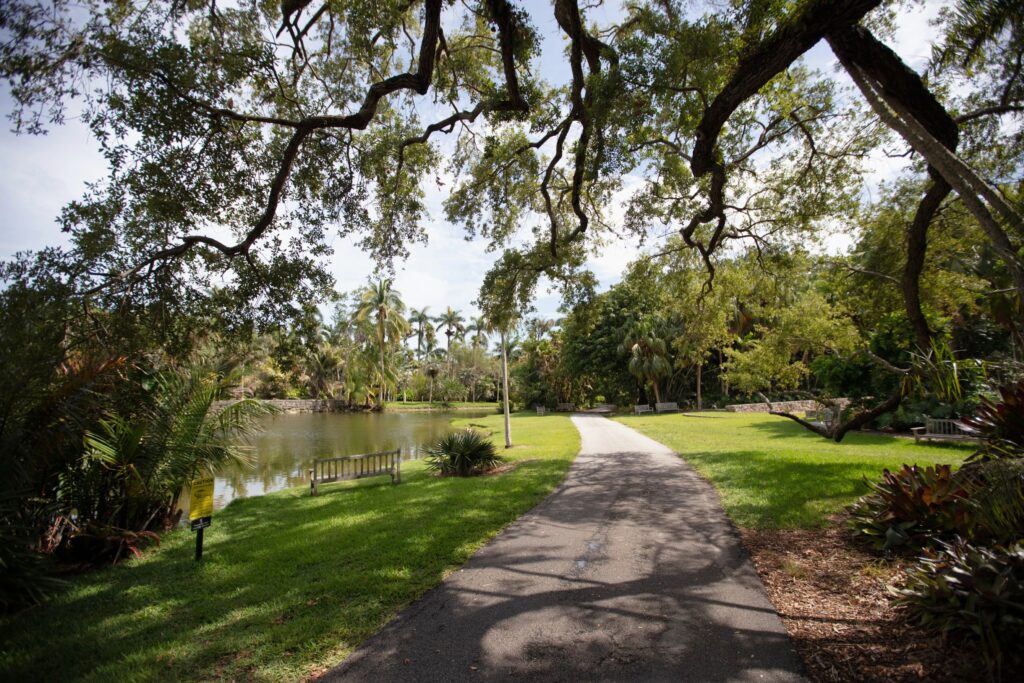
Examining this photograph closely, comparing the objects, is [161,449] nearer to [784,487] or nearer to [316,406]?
[784,487]

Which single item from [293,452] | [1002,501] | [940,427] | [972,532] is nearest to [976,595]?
[1002,501]

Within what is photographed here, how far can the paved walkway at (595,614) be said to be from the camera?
3162 millimetres

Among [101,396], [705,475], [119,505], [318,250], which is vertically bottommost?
[705,475]

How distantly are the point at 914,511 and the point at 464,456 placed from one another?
873 cm

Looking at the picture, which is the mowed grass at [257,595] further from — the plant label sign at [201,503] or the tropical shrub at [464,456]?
the tropical shrub at [464,456]

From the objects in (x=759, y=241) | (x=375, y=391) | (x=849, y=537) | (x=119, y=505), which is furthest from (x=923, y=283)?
(x=375, y=391)

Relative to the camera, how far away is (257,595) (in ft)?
15.4

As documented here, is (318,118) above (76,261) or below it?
above

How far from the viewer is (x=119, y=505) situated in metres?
6.73

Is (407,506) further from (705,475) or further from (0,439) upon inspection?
(705,475)

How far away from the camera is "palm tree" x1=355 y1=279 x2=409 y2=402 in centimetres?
4825

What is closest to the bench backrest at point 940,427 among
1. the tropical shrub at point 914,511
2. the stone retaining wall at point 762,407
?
the tropical shrub at point 914,511

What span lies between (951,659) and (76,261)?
28.8 ft

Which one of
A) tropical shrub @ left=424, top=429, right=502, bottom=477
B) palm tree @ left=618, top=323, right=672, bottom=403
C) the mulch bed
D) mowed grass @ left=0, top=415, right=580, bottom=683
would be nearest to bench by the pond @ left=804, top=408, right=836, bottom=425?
palm tree @ left=618, top=323, right=672, bottom=403
